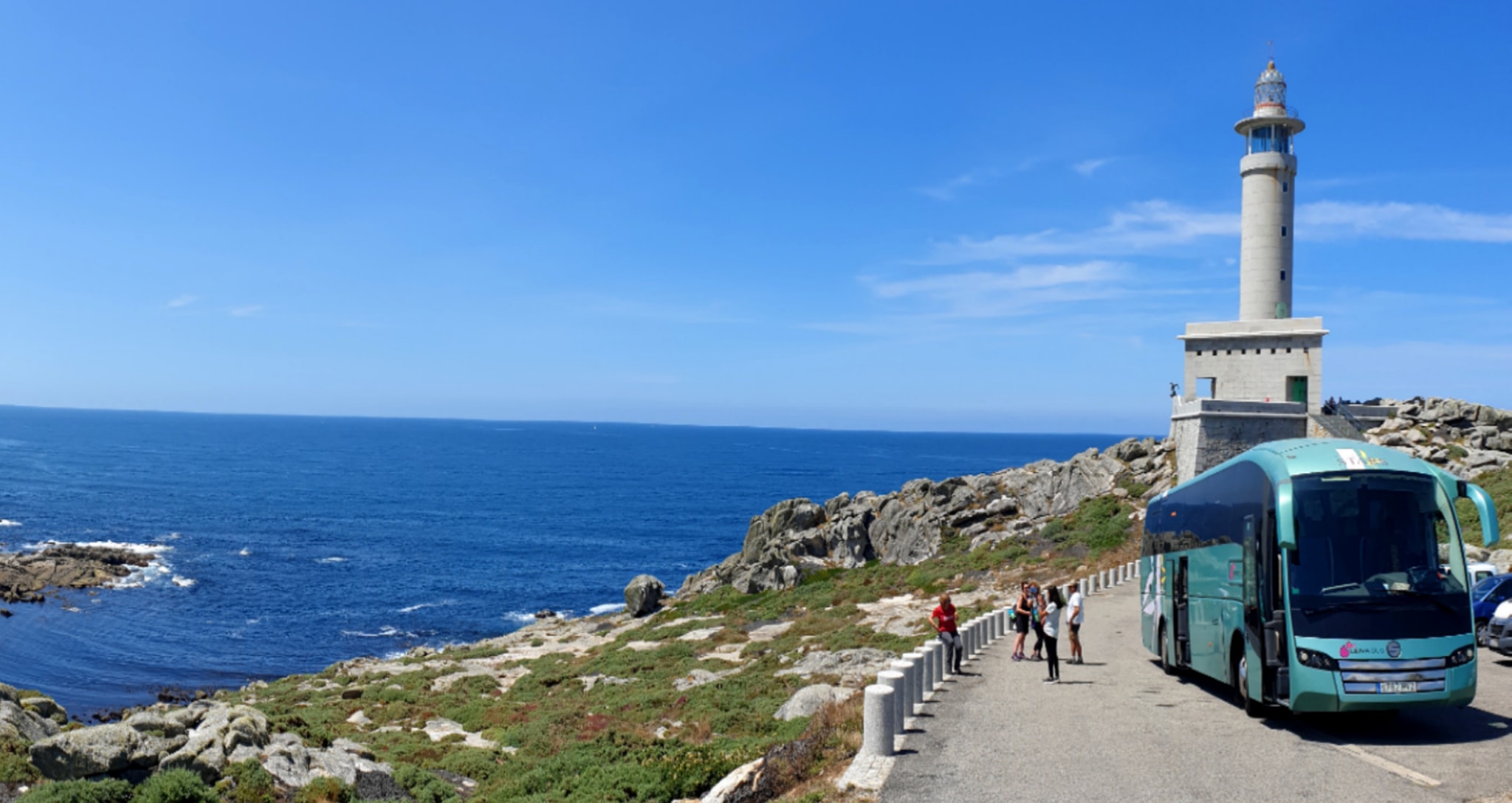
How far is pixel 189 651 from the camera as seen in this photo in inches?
1839

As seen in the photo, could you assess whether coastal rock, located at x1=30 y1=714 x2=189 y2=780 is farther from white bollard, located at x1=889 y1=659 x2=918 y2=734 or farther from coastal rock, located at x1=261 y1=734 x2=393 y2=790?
white bollard, located at x1=889 y1=659 x2=918 y2=734

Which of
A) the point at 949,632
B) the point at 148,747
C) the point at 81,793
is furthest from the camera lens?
the point at 949,632

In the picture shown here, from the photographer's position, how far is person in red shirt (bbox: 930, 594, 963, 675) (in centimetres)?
1884

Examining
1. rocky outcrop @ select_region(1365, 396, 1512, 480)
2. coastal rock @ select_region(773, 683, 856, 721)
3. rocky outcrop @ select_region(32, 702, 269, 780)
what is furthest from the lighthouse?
rocky outcrop @ select_region(32, 702, 269, 780)

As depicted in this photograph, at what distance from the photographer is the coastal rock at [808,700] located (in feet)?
67.9

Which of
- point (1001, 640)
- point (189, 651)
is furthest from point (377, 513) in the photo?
point (1001, 640)

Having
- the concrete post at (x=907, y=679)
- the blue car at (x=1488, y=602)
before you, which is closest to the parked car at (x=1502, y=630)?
the blue car at (x=1488, y=602)

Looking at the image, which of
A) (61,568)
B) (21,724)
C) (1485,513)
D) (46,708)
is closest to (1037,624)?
(1485,513)

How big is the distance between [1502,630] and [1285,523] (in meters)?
9.94

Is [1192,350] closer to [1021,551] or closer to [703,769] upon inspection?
[1021,551]

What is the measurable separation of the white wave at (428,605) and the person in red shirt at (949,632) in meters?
→ 45.5

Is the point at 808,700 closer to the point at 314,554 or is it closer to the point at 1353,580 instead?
the point at 1353,580

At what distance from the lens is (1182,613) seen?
17.5 metres

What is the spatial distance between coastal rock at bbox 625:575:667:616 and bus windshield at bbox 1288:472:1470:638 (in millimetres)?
38921
